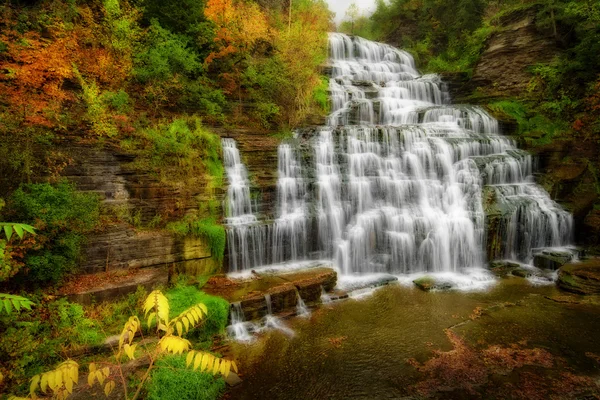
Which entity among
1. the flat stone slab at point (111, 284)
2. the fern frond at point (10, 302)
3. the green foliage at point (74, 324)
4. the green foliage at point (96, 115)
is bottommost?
the green foliage at point (74, 324)

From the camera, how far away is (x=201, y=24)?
1515 cm

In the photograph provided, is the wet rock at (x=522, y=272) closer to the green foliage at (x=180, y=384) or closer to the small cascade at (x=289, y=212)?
the small cascade at (x=289, y=212)

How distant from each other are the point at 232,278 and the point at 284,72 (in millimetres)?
10902

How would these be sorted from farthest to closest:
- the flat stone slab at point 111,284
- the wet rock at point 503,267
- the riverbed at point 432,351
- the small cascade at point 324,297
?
the wet rock at point 503,267, the small cascade at point 324,297, the flat stone slab at point 111,284, the riverbed at point 432,351

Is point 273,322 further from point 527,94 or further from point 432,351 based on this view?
point 527,94

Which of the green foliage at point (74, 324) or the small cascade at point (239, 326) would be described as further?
the small cascade at point (239, 326)

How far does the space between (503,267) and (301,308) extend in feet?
27.1

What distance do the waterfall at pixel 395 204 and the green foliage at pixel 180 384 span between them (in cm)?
495

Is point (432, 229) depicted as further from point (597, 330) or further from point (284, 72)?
point (284, 72)

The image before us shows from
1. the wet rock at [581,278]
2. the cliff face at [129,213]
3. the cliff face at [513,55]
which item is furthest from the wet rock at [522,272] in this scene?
the cliff face at [513,55]

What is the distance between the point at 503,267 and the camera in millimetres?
12234

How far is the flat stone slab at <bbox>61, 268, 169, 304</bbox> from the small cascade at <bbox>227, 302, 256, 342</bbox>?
→ 212 centimetres

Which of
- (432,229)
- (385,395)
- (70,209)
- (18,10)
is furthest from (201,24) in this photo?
(385,395)

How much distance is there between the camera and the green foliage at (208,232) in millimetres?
10102
